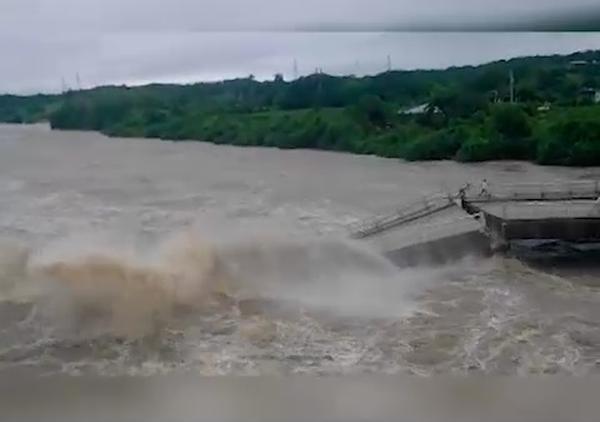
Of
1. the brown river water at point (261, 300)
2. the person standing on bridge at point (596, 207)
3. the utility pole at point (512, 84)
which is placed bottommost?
the brown river water at point (261, 300)

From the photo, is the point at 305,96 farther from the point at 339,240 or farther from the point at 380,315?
the point at 380,315

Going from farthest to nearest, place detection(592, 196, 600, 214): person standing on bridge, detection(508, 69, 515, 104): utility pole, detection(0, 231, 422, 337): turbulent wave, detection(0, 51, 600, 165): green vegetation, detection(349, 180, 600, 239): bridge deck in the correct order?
detection(508, 69, 515, 104): utility pole
detection(0, 51, 600, 165): green vegetation
detection(349, 180, 600, 239): bridge deck
detection(592, 196, 600, 214): person standing on bridge
detection(0, 231, 422, 337): turbulent wave

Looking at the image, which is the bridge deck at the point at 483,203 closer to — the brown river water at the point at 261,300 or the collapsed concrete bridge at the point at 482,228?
the collapsed concrete bridge at the point at 482,228

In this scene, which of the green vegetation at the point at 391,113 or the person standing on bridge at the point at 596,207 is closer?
the person standing on bridge at the point at 596,207

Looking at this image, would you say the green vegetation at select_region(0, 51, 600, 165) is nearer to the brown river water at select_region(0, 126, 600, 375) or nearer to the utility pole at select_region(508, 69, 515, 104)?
Result: the utility pole at select_region(508, 69, 515, 104)

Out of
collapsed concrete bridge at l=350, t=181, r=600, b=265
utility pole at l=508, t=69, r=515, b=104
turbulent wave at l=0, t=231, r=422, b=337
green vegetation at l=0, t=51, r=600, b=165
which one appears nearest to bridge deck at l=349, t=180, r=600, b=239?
collapsed concrete bridge at l=350, t=181, r=600, b=265

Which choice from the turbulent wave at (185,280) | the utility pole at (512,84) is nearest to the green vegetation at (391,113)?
the utility pole at (512,84)
